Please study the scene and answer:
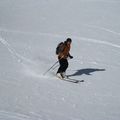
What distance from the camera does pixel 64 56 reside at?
50.6 feet

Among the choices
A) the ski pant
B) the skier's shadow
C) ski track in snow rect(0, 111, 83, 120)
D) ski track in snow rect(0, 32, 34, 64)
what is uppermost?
the ski pant

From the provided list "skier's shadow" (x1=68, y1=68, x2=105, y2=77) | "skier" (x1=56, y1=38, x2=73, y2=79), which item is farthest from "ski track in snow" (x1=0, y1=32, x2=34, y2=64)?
"skier" (x1=56, y1=38, x2=73, y2=79)

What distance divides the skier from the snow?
0.35 metres

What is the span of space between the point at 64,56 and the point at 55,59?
2679mm

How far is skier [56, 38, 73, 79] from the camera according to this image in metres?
15.3

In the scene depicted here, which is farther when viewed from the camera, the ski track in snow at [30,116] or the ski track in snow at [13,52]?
the ski track in snow at [13,52]

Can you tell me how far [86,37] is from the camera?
72.6ft

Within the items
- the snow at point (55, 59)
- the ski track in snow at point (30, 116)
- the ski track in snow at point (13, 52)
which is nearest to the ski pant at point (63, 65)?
the snow at point (55, 59)

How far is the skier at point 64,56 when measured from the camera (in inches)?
603

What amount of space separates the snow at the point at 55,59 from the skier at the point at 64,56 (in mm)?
352

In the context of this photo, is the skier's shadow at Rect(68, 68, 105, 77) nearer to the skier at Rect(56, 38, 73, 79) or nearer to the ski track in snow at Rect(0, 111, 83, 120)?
the skier at Rect(56, 38, 73, 79)

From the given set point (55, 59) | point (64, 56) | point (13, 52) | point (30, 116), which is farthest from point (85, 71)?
point (30, 116)

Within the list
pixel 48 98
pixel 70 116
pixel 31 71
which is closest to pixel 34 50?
pixel 31 71

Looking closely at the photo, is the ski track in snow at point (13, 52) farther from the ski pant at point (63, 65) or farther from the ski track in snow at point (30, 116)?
the ski track in snow at point (30, 116)
